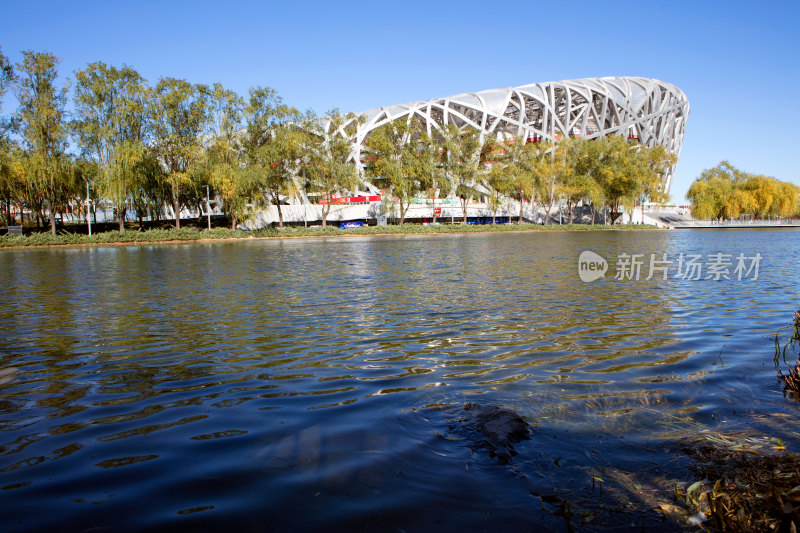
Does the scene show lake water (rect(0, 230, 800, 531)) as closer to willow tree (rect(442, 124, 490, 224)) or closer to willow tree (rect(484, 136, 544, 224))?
willow tree (rect(442, 124, 490, 224))

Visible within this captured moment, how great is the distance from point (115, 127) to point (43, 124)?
471cm

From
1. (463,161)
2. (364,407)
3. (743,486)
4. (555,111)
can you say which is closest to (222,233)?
(463,161)

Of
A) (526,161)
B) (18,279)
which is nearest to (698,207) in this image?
(526,161)

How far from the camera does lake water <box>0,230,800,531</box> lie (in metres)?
2.96

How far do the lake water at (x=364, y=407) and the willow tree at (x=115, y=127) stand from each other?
32.9 metres

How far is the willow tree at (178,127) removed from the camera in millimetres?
41906

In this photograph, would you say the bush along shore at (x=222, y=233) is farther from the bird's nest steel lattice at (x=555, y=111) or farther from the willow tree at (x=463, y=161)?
the bird's nest steel lattice at (x=555, y=111)

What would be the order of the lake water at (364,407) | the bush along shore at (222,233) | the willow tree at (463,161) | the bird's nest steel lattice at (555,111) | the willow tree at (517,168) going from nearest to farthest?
the lake water at (364,407), the bush along shore at (222,233), the willow tree at (463,161), the willow tree at (517,168), the bird's nest steel lattice at (555,111)

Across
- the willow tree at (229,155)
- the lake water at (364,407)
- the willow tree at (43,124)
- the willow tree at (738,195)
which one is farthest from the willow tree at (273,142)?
the willow tree at (738,195)

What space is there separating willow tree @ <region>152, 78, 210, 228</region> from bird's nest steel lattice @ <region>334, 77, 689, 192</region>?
29891 millimetres

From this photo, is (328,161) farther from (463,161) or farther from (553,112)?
(553,112)

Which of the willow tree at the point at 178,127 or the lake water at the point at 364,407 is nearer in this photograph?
the lake water at the point at 364,407

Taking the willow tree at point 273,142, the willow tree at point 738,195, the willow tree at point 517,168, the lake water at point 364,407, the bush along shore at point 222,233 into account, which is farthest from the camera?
the willow tree at point 738,195

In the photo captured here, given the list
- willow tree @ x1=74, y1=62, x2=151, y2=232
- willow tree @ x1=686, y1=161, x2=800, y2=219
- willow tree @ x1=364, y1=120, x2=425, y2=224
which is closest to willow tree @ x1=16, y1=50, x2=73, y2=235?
willow tree @ x1=74, y1=62, x2=151, y2=232
